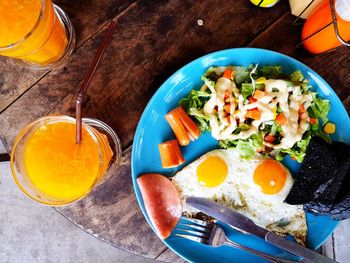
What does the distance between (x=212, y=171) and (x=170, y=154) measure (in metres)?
0.20

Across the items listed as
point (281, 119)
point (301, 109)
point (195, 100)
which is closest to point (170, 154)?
point (195, 100)

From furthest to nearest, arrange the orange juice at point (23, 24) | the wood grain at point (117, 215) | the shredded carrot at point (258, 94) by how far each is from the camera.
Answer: the wood grain at point (117, 215), the shredded carrot at point (258, 94), the orange juice at point (23, 24)

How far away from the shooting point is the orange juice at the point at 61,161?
1.45m

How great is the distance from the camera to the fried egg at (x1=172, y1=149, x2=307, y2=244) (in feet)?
5.65

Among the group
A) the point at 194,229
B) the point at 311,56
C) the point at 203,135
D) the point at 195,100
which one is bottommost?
the point at 194,229

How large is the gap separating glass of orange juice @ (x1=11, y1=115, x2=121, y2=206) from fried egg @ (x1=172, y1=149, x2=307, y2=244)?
41cm

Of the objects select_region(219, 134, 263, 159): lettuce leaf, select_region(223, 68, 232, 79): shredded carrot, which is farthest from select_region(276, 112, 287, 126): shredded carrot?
select_region(223, 68, 232, 79): shredded carrot

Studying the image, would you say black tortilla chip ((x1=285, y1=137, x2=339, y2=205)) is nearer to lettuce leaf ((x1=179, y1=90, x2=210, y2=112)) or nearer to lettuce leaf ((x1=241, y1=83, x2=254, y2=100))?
lettuce leaf ((x1=241, y1=83, x2=254, y2=100))

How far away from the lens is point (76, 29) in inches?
67.4

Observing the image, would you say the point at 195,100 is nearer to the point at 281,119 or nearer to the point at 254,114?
the point at 254,114

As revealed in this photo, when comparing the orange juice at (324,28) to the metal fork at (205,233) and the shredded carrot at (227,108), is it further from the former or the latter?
the metal fork at (205,233)

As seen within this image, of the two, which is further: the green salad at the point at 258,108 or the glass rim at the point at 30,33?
the green salad at the point at 258,108

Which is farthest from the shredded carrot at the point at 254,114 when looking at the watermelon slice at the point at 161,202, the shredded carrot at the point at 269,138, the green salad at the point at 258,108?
the watermelon slice at the point at 161,202

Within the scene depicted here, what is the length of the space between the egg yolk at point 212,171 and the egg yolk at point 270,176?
Answer: 0.15 meters
